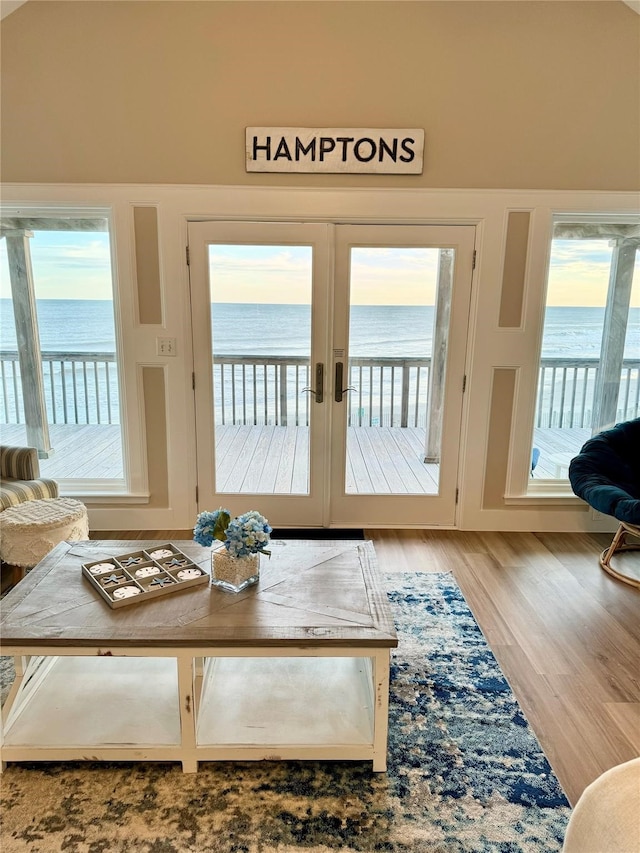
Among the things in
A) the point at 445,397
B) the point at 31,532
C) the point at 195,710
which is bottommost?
the point at 195,710

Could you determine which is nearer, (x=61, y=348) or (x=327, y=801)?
(x=327, y=801)

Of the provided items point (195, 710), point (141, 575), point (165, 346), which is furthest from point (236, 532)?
point (165, 346)

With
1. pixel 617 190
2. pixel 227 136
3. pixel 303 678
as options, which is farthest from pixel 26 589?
pixel 617 190

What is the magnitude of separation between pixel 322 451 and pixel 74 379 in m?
1.71

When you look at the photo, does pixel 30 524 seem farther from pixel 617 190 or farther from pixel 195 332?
pixel 617 190

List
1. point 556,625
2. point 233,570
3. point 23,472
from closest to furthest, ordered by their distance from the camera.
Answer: point 233,570 < point 556,625 < point 23,472

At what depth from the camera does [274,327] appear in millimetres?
3527

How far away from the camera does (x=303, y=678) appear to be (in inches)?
79.4

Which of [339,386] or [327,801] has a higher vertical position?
[339,386]

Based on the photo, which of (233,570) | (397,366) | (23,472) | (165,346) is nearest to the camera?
(233,570)

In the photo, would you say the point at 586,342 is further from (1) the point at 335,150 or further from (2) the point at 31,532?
(2) the point at 31,532

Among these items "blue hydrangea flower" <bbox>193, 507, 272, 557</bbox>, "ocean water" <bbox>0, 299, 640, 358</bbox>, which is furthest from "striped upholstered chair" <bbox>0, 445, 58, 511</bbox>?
"blue hydrangea flower" <bbox>193, 507, 272, 557</bbox>

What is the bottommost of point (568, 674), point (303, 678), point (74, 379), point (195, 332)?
point (568, 674)

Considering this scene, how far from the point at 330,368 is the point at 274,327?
0.44m
